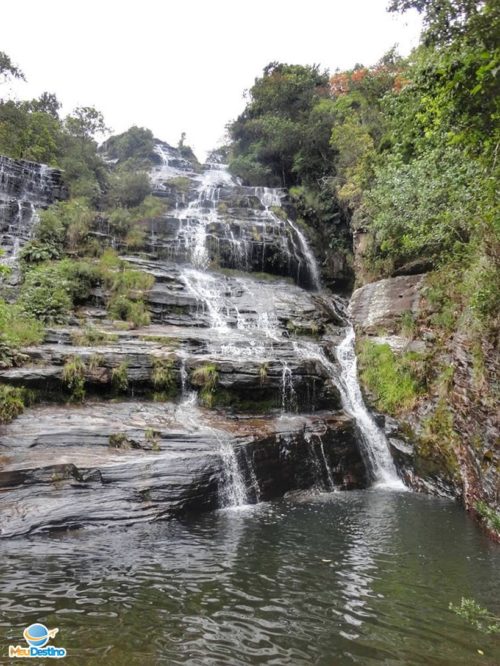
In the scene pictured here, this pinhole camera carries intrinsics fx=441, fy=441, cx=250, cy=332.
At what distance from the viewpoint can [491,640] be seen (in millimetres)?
4508

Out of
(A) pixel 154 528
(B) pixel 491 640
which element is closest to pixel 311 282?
(A) pixel 154 528

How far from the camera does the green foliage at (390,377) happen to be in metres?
12.1

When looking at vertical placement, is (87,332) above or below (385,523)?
above

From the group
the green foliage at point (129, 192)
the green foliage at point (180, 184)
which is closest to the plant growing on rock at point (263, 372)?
the green foliage at point (129, 192)

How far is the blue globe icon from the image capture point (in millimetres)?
4426

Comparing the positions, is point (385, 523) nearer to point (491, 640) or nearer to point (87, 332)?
point (491, 640)

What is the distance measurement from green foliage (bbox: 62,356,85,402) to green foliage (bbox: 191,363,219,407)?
9.80 ft

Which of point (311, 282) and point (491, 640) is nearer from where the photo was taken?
point (491, 640)

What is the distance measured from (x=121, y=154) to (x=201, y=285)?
86.8 ft

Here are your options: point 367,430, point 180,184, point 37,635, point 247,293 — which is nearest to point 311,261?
point 247,293

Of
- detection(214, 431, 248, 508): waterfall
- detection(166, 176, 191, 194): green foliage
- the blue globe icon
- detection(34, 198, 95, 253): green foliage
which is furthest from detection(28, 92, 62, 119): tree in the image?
the blue globe icon

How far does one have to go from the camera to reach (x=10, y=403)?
10375mm

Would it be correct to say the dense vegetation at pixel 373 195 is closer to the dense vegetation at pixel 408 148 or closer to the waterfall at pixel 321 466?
the dense vegetation at pixel 408 148

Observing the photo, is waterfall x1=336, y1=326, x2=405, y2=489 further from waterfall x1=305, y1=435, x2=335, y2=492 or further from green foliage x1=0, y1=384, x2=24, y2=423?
green foliage x1=0, y1=384, x2=24, y2=423
